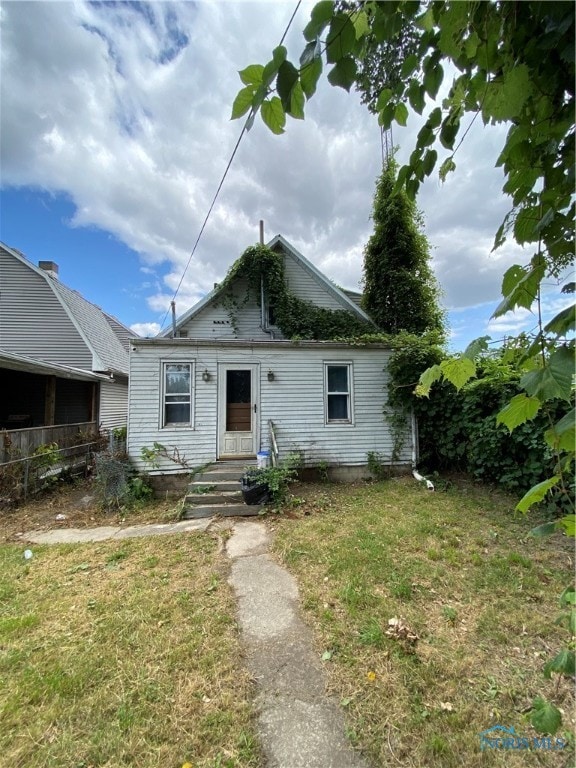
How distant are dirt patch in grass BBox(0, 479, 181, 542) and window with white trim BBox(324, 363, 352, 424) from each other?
424 centimetres

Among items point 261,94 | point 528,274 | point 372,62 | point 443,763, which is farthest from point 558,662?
point 372,62

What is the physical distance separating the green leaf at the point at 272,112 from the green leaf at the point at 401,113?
566mm

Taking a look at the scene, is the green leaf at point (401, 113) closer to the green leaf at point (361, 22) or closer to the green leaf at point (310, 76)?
the green leaf at point (361, 22)

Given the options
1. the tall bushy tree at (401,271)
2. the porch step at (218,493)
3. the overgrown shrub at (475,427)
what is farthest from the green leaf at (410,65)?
the tall bushy tree at (401,271)

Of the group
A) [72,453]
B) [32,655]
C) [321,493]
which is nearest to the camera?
[32,655]

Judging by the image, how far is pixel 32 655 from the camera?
2703 mm

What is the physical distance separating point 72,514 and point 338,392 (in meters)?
6.32

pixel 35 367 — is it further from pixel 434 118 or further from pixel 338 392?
pixel 434 118

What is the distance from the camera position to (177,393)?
7738mm

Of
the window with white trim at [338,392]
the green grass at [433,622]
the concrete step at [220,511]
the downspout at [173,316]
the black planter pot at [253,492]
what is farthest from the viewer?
the downspout at [173,316]

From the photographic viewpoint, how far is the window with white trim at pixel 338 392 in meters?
8.42

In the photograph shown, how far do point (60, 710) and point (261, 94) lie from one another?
3490 mm

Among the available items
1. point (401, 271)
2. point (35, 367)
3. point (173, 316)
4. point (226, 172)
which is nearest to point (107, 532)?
point (35, 367)

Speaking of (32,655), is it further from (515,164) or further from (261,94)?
(515,164)
